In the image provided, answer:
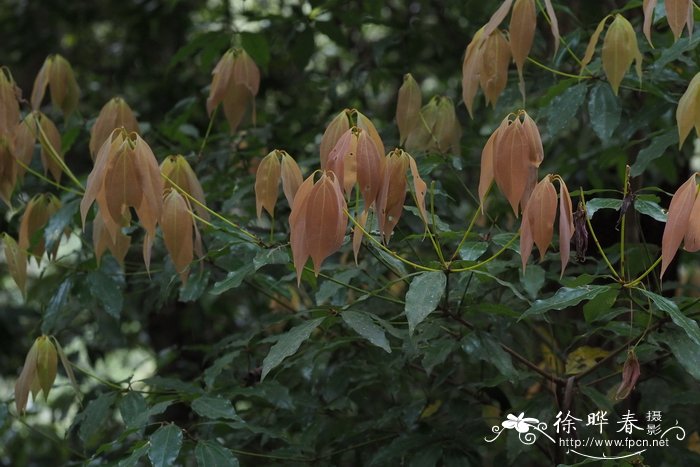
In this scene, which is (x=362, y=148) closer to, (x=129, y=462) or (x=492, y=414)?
(x=129, y=462)

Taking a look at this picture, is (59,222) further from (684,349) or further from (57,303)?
(684,349)

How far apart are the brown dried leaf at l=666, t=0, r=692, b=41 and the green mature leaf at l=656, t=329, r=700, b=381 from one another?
41 centimetres

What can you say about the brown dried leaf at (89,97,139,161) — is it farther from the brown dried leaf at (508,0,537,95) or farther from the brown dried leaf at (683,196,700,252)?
the brown dried leaf at (683,196,700,252)

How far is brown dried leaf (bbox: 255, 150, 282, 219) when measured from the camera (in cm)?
123

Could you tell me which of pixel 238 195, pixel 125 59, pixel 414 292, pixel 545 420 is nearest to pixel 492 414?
pixel 545 420

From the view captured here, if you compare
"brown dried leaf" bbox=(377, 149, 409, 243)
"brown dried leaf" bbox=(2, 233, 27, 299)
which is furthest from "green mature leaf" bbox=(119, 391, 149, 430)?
"brown dried leaf" bbox=(377, 149, 409, 243)

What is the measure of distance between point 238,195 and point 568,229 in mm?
803

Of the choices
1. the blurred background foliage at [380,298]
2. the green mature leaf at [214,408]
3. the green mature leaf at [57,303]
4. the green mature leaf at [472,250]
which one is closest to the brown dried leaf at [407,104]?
the blurred background foliage at [380,298]

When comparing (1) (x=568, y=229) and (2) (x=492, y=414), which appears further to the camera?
(2) (x=492, y=414)

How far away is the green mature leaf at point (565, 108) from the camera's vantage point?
1.58m

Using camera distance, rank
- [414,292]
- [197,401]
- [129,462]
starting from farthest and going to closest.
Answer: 1. [197,401]
2. [129,462]
3. [414,292]

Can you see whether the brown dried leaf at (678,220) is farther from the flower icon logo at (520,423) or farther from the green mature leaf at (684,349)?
the flower icon logo at (520,423)

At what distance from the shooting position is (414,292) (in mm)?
1138

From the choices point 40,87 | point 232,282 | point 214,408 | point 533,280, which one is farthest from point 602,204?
point 40,87
